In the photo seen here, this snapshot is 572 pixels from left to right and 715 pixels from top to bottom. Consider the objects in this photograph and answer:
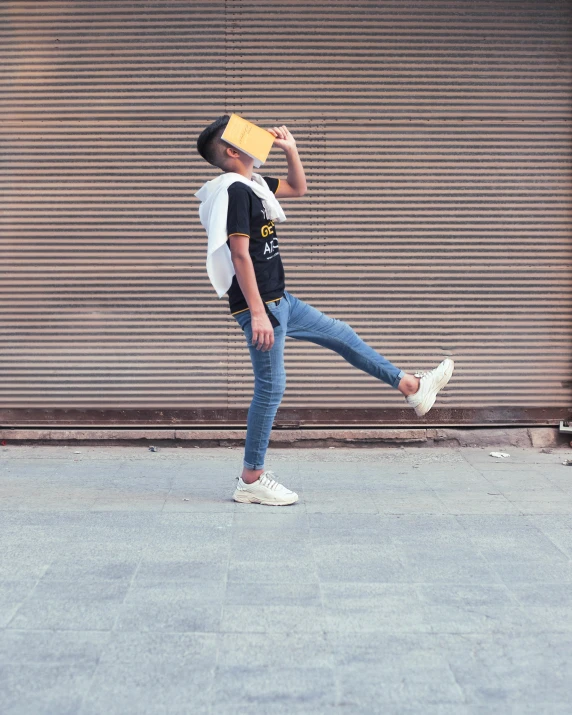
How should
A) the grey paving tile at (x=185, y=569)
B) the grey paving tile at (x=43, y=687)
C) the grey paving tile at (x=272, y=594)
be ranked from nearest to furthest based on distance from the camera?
the grey paving tile at (x=43, y=687) → the grey paving tile at (x=272, y=594) → the grey paving tile at (x=185, y=569)

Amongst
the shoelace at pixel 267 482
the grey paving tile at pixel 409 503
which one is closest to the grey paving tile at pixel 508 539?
the grey paving tile at pixel 409 503

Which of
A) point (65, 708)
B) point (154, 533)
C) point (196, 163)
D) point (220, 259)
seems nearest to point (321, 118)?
point (196, 163)

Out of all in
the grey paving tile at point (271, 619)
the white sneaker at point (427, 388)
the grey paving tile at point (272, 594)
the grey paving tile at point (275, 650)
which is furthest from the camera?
the white sneaker at point (427, 388)

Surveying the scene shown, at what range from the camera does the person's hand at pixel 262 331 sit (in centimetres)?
431

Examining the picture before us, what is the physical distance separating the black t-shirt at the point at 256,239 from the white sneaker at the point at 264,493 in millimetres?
921

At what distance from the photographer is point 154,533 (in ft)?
13.6

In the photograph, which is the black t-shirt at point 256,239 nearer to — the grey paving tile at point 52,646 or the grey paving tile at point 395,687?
the grey paving tile at point 52,646

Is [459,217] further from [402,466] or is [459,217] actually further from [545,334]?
[402,466]

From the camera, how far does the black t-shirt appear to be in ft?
14.1

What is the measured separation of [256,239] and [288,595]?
186 cm

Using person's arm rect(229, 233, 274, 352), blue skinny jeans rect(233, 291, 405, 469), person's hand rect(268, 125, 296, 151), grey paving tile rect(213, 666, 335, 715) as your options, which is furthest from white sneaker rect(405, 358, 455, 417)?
grey paving tile rect(213, 666, 335, 715)

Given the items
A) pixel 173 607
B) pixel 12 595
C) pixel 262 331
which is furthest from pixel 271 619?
pixel 262 331

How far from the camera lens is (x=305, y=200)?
625cm

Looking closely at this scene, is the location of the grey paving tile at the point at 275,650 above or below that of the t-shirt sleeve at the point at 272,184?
below
